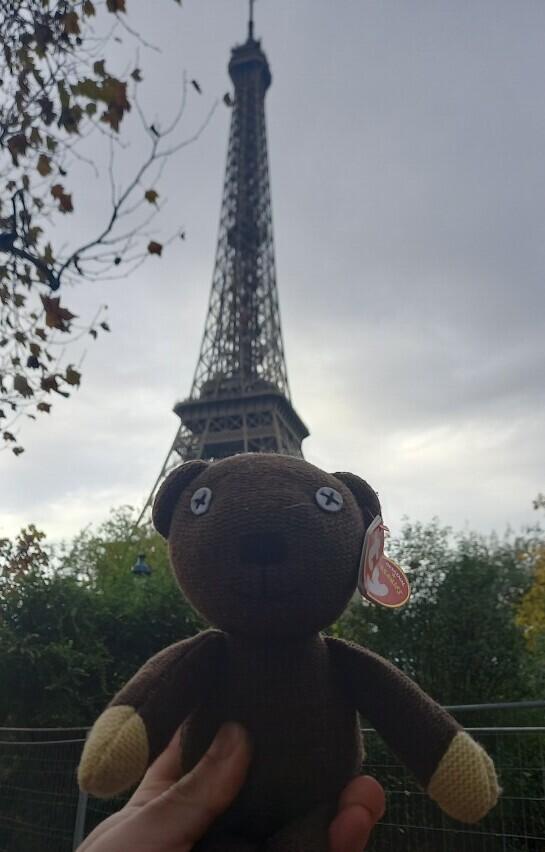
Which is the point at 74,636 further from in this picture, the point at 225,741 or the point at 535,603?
the point at 535,603

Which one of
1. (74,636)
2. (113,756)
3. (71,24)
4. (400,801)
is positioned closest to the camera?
(113,756)

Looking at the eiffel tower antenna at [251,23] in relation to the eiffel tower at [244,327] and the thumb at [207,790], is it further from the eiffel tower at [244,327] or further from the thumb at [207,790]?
the thumb at [207,790]

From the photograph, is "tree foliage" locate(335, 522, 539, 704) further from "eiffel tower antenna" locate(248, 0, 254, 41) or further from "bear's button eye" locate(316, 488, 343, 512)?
"eiffel tower antenna" locate(248, 0, 254, 41)

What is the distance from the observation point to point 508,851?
10.2 ft

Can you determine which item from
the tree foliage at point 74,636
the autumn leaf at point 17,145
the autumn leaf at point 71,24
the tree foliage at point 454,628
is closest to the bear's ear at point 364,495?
the autumn leaf at point 17,145

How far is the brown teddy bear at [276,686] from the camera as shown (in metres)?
1.54

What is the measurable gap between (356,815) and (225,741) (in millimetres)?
352

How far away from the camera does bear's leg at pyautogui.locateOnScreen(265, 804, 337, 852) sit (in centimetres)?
148

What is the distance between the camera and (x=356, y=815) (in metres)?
1.54

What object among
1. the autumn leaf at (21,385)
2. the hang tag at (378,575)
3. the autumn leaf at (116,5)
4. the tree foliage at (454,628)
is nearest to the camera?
the hang tag at (378,575)

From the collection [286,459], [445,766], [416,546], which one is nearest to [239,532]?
[286,459]

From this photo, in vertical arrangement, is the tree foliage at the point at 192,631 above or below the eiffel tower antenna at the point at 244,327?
below

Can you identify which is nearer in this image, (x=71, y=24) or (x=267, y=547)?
(x=267, y=547)

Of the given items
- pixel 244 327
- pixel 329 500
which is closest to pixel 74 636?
pixel 329 500
